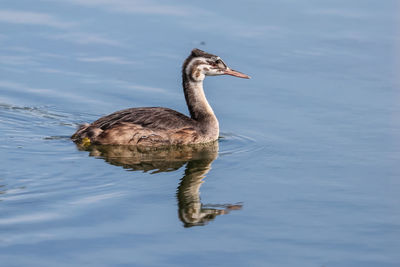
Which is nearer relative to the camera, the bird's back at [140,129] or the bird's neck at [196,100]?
the bird's back at [140,129]

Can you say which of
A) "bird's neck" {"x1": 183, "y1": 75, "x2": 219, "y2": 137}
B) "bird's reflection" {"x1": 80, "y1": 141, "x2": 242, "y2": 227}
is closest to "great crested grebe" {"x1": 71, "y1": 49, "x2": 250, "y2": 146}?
"bird's neck" {"x1": 183, "y1": 75, "x2": 219, "y2": 137}

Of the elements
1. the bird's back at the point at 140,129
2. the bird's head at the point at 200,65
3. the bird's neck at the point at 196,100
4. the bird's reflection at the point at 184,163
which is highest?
the bird's head at the point at 200,65

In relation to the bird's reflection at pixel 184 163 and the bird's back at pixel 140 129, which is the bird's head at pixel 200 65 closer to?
the bird's back at pixel 140 129

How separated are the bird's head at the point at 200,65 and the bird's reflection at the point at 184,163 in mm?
1249

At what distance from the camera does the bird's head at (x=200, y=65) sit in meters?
14.4

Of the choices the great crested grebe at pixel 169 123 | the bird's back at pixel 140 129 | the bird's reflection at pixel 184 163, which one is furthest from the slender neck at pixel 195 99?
the bird's reflection at pixel 184 163

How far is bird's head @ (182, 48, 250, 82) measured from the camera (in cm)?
1436

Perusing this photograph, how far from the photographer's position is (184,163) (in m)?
12.8

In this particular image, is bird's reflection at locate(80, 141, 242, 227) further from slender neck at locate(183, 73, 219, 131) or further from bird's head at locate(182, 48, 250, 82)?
bird's head at locate(182, 48, 250, 82)

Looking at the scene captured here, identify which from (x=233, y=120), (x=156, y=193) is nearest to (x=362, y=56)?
(x=233, y=120)

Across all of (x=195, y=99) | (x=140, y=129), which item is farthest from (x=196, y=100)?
(x=140, y=129)

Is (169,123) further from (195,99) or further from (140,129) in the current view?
(195,99)

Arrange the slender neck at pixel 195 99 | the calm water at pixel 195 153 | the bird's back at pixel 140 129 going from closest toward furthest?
1. the calm water at pixel 195 153
2. the bird's back at pixel 140 129
3. the slender neck at pixel 195 99

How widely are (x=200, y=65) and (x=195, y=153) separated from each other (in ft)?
5.60
